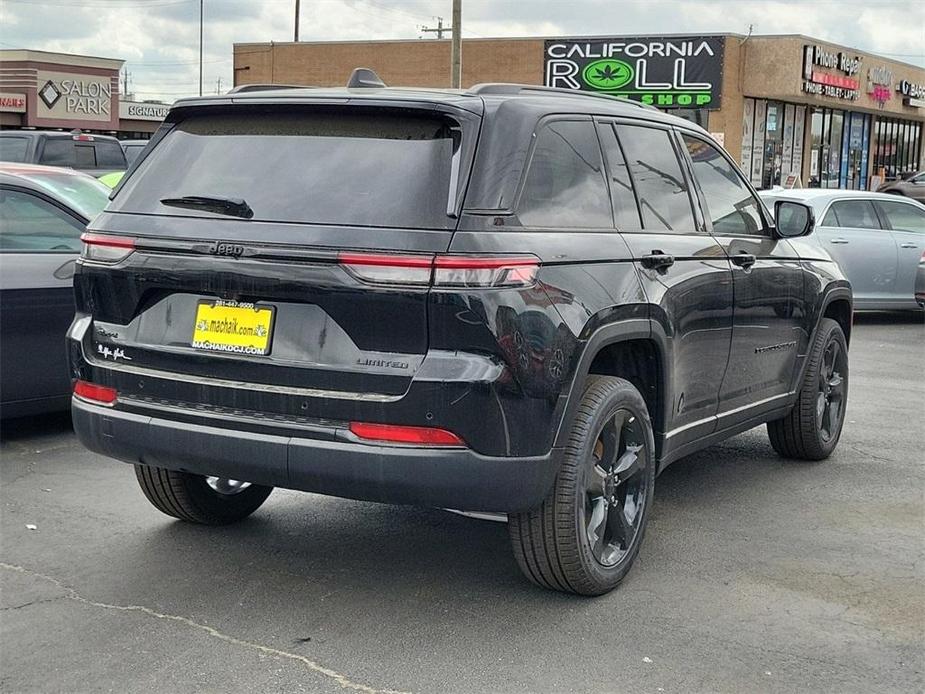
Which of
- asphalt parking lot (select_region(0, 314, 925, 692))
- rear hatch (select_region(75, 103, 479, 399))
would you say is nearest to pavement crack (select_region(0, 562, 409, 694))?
asphalt parking lot (select_region(0, 314, 925, 692))

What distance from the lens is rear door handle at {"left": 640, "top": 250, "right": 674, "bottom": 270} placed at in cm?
473

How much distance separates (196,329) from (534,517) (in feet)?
4.39

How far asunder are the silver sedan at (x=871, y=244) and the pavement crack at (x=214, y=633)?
34.9ft

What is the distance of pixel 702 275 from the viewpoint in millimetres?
5211

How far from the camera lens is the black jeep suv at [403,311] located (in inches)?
153

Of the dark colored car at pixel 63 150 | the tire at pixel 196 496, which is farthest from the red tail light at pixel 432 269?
the dark colored car at pixel 63 150

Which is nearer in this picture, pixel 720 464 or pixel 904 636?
pixel 904 636

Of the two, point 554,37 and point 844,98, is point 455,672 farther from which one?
point 844,98

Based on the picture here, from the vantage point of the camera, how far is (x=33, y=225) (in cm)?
693

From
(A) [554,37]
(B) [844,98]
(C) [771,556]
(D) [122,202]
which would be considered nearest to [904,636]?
(C) [771,556]

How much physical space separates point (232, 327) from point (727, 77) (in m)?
36.1

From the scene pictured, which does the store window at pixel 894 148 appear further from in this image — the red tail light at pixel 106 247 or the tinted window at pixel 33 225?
the red tail light at pixel 106 247

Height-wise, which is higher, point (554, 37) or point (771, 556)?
point (554, 37)

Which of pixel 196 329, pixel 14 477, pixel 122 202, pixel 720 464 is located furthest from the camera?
pixel 720 464
